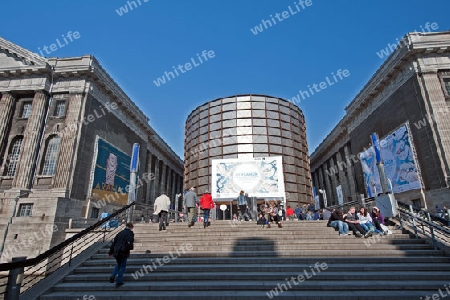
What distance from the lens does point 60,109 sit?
20750 millimetres

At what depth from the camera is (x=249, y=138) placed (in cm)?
2927

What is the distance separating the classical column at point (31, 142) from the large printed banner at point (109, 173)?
4066 mm

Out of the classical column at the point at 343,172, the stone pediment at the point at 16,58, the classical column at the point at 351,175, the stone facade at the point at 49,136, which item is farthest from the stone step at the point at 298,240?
the classical column at the point at 343,172

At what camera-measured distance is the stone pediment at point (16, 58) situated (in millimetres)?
20938

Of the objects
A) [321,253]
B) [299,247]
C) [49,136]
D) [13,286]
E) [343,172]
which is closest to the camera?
[13,286]

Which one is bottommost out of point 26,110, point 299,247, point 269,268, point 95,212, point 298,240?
point 269,268

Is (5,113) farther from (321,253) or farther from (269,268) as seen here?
(321,253)

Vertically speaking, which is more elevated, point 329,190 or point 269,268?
point 329,190

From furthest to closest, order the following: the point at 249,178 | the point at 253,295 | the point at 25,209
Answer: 1. the point at 249,178
2. the point at 25,209
3. the point at 253,295

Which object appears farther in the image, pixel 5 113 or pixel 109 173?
pixel 109 173

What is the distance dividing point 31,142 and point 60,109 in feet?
11.1

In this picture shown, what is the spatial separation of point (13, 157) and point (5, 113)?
12.0 feet

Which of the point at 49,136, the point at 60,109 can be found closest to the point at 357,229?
the point at 49,136

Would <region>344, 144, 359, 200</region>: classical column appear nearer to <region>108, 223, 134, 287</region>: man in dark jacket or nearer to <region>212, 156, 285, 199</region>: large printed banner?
<region>212, 156, 285, 199</region>: large printed banner
